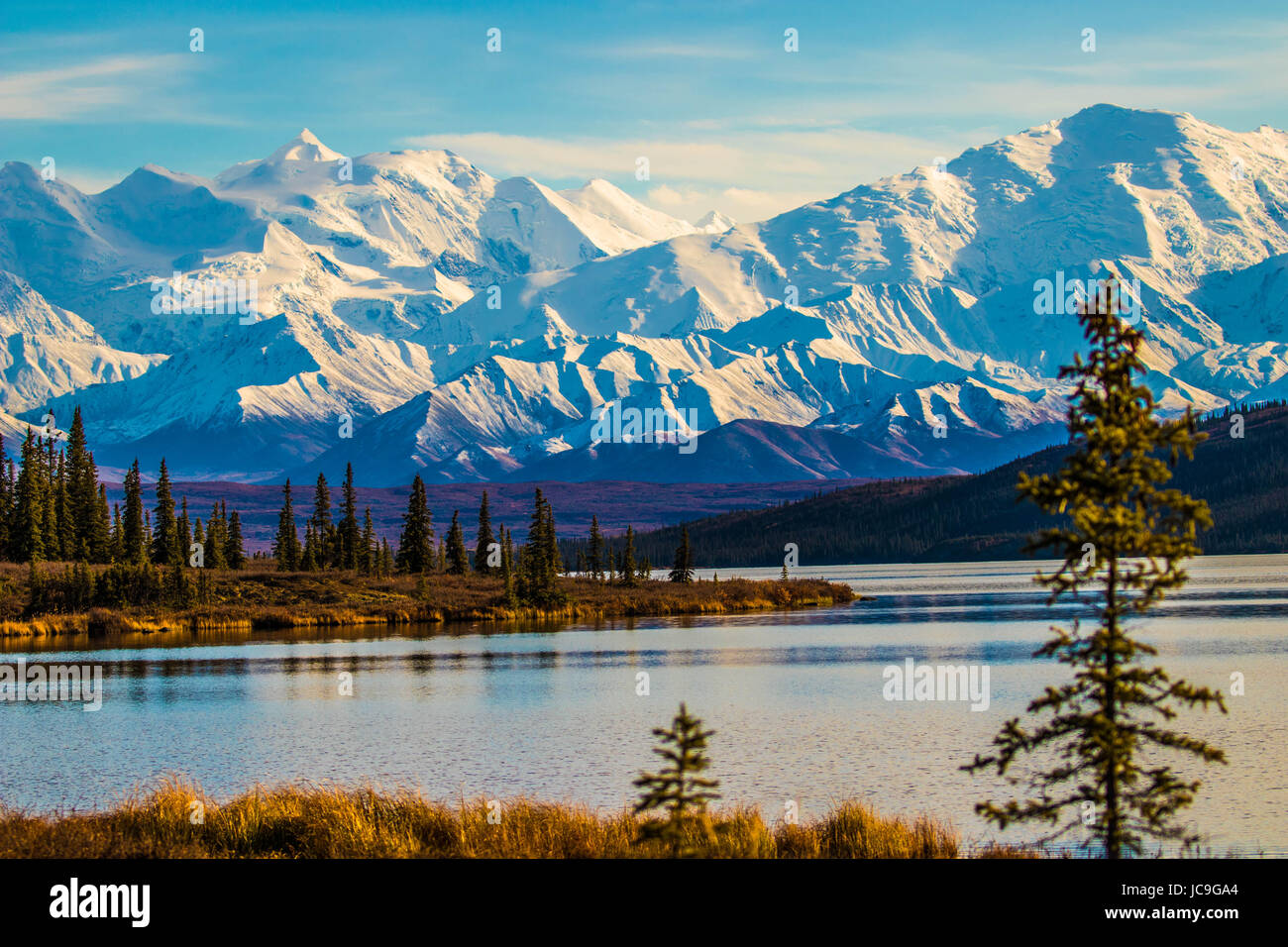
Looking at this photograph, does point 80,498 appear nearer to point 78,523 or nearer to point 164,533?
point 78,523

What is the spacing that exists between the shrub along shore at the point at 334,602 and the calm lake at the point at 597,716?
16.8 meters

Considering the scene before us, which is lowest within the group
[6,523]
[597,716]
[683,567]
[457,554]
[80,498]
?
[597,716]

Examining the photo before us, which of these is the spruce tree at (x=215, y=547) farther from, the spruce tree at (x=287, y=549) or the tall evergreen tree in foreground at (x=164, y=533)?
the spruce tree at (x=287, y=549)

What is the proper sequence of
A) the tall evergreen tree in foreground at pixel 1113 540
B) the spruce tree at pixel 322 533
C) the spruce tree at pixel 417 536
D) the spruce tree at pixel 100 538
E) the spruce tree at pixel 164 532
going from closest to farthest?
the tall evergreen tree in foreground at pixel 1113 540, the spruce tree at pixel 164 532, the spruce tree at pixel 100 538, the spruce tree at pixel 417 536, the spruce tree at pixel 322 533

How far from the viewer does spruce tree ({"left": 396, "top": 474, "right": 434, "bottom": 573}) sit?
163125mm

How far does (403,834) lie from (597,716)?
101 feet

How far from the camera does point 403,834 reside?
1123 inches

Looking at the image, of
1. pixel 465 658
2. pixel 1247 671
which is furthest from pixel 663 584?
pixel 1247 671

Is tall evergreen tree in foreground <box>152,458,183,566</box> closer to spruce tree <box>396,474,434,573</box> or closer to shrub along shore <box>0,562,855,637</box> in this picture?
shrub along shore <box>0,562,855,637</box>

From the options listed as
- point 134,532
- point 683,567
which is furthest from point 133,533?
point 683,567

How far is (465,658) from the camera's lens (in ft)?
295

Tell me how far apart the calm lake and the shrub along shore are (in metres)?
16.8

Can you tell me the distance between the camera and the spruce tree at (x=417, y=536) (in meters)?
163

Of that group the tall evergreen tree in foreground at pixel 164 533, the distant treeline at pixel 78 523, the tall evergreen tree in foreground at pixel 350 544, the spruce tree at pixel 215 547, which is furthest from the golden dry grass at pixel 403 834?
the tall evergreen tree in foreground at pixel 350 544
